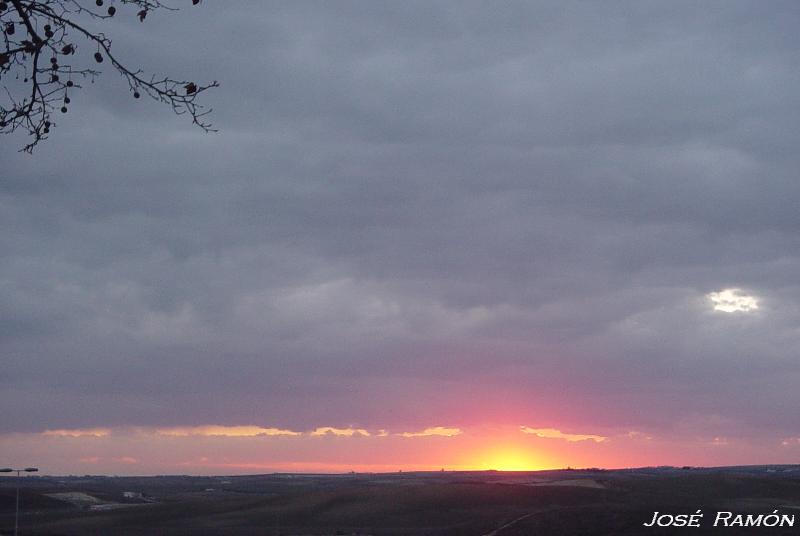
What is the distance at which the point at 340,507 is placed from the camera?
144 m

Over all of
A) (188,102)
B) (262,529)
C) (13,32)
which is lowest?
(262,529)

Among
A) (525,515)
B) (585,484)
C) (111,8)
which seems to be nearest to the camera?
(111,8)

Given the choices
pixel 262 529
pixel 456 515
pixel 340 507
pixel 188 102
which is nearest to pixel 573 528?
pixel 456 515

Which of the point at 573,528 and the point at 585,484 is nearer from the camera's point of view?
the point at 573,528

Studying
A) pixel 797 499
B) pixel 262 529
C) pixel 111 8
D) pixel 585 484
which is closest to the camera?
pixel 111 8

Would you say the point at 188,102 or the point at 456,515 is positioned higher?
the point at 188,102

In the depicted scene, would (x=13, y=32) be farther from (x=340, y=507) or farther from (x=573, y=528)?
(x=340, y=507)

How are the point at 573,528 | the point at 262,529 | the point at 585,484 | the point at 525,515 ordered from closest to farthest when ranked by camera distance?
the point at 573,528
the point at 525,515
the point at 262,529
the point at 585,484

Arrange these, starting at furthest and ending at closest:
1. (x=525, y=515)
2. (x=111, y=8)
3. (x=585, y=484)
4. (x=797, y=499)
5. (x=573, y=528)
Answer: (x=585, y=484) < (x=797, y=499) < (x=525, y=515) < (x=573, y=528) < (x=111, y=8)

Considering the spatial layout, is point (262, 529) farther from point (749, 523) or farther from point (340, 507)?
point (749, 523)

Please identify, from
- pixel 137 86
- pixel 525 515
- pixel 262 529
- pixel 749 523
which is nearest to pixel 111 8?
pixel 137 86

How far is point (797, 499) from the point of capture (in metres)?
138

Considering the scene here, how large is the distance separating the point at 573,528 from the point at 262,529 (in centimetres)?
4455

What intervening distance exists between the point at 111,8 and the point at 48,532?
116179 millimetres
